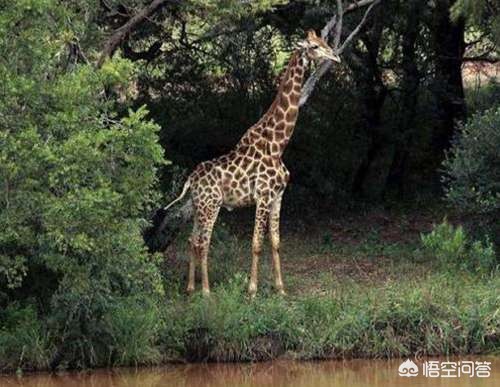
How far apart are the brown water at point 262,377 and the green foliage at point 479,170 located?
9.82 feet

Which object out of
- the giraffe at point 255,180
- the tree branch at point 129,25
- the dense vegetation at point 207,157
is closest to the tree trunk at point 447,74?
the dense vegetation at point 207,157

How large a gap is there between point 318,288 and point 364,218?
4574mm

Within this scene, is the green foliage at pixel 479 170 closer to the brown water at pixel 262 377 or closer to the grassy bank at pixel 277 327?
the grassy bank at pixel 277 327

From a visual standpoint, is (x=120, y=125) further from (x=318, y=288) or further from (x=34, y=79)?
(x=318, y=288)

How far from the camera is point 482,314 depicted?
47.9 feet

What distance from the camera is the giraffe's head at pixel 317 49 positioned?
1642 cm

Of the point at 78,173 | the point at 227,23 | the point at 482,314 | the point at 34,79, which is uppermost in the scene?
the point at 227,23

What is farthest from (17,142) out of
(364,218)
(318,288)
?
(364,218)

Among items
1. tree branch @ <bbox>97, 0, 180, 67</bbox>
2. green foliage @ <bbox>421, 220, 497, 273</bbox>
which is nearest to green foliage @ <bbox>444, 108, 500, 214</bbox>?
green foliage @ <bbox>421, 220, 497, 273</bbox>

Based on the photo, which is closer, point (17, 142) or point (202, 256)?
point (17, 142)

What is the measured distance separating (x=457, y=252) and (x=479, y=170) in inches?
48.2

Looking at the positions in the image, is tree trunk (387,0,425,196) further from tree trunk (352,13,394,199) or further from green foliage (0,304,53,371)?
green foliage (0,304,53,371)

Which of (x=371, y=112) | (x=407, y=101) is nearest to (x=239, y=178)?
(x=371, y=112)

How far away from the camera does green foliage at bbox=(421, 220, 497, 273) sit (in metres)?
16.2
